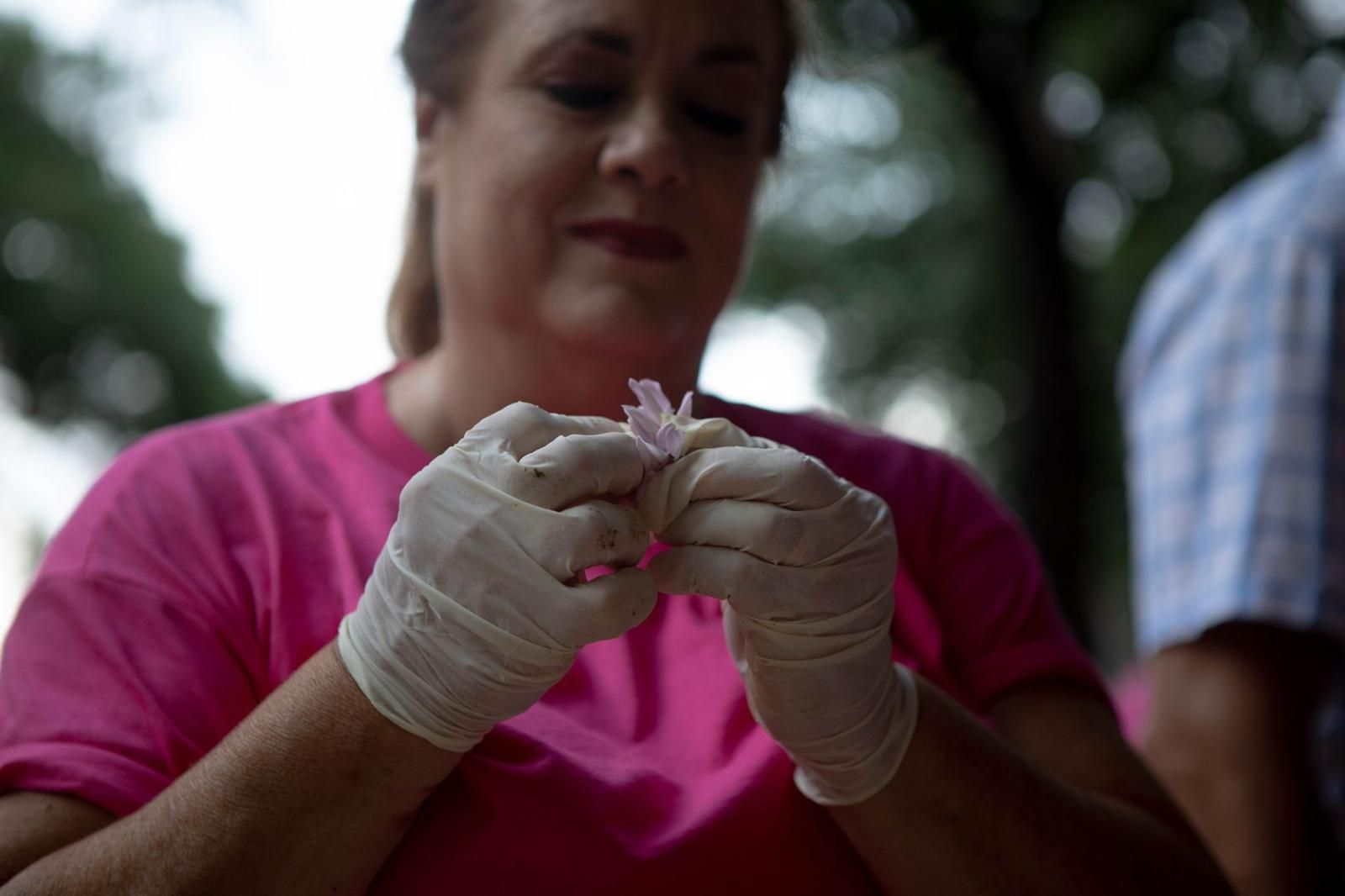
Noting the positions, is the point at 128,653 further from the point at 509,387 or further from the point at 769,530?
the point at 769,530

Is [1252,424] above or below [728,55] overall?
below

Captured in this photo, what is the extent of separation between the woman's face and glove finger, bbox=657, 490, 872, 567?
39 centimetres

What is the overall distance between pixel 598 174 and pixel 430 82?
1.23ft

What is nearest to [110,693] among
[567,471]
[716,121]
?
[567,471]

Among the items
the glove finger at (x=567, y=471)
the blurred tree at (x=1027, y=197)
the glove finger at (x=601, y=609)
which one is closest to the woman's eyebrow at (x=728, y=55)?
the blurred tree at (x=1027, y=197)

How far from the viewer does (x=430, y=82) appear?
1788 millimetres

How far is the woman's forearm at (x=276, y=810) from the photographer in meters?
1.16

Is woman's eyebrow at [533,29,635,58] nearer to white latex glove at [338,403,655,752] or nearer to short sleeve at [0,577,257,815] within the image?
white latex glove at [338,403,655,752]

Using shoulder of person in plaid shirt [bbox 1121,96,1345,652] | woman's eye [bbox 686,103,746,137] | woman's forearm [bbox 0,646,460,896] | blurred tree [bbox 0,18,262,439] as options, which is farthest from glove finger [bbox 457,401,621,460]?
blurred tree [bbox 0,18,262,439]

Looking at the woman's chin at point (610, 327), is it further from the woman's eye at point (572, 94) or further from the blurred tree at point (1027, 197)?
the blurred tree at point (1027, 197)

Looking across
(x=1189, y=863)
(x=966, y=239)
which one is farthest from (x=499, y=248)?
(x=966, y=239)

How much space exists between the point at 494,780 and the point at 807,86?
4.50ft

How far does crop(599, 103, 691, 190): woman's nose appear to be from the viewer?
5.15 feet

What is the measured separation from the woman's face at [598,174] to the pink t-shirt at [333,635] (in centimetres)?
29
